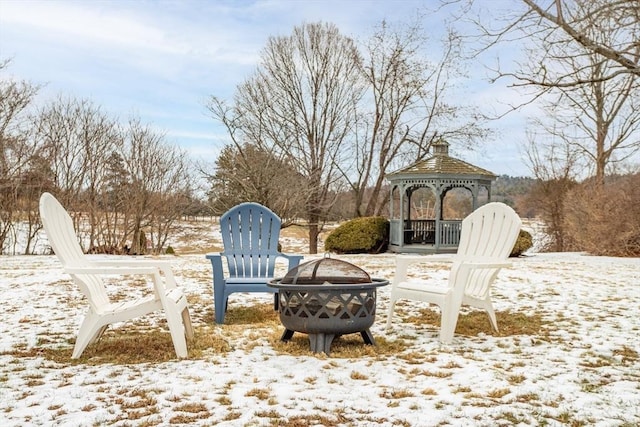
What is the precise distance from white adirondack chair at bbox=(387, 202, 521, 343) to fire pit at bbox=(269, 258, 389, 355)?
62cm

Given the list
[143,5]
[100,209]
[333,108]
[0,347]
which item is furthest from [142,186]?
[0,347]

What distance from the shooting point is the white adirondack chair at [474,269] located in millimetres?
4176

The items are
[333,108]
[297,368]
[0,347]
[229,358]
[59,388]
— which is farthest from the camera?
Answer: [333,108]

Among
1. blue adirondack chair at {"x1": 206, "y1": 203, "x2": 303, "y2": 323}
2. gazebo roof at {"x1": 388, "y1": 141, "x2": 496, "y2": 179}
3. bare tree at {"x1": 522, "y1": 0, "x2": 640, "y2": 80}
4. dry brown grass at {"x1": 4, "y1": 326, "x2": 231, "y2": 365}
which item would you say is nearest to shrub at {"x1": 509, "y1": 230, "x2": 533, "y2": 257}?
gazebo roof at {"x1": 388, "y1": 141, "x2": 496, "y2": 179}

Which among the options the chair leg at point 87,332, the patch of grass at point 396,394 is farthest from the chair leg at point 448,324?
the chair leg at point 87,332

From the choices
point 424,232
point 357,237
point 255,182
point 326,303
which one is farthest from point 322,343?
point 255,182

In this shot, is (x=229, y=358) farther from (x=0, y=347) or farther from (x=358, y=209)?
(x=358, y=209)

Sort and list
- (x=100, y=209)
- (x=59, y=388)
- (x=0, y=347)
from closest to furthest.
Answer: (x=59, y=388) → (x=0, y=347) → (x=100, y=209)

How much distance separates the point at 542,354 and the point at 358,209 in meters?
16.0

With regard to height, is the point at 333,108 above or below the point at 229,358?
above

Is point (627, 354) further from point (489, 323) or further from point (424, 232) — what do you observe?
point (424, 232)

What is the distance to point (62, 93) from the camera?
53.6 feet

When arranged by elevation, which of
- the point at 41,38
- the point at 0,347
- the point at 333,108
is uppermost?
the point at 333,108

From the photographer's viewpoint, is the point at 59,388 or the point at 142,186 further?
the point at 142,186
